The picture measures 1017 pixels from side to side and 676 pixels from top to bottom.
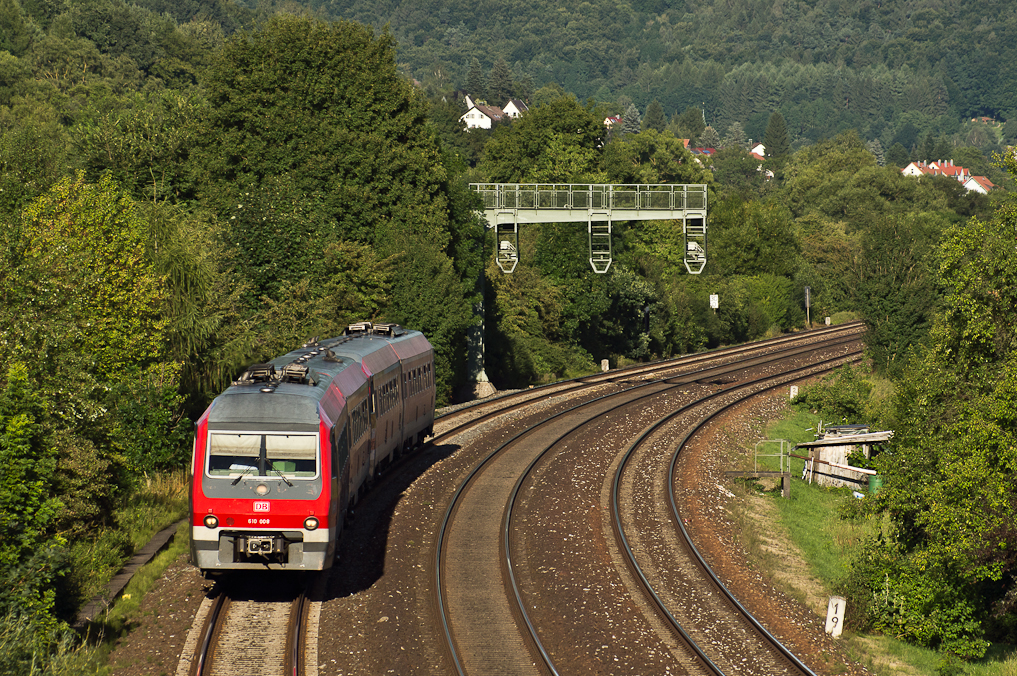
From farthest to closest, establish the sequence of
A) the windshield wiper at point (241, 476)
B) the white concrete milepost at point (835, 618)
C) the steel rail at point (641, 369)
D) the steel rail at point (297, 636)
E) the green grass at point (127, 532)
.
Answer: the steel rail at point (641, 369)
the white concrete milepost at point (835, 618)
the green grass at point (127, 532)
the windshield wiper at point (241, 476)
the steel rail at point (297, 636)

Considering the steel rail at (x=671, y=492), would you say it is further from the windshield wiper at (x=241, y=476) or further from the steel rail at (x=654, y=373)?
the windshield wiper at (x=241, y=476)

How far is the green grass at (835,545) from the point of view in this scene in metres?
17.8

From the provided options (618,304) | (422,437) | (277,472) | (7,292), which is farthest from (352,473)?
(618,304)

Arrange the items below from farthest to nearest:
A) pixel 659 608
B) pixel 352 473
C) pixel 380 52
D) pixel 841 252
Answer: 1. pixel 841 252
2. pixel 380 52
3. pixel 352 473
4. pixel 659 608

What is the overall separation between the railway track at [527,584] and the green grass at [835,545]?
323 cm

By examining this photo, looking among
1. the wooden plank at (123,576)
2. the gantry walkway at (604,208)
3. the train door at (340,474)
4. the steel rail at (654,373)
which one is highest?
the gantry walkway at (604,208)

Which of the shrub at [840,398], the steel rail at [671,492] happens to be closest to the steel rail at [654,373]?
the steel rail at [671,492]

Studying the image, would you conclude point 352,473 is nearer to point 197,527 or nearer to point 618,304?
point 197,527

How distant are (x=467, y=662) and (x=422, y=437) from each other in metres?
15.8

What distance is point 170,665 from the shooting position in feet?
47.9

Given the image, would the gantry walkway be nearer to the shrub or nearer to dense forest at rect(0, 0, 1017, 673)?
dense forest at rect(0, 0, 1017, 673)

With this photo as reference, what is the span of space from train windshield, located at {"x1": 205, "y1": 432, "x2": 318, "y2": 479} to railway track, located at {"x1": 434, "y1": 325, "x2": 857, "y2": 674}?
11.5ft

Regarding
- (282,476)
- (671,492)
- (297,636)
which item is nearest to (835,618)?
(671,492)

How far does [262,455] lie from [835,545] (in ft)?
50.2
